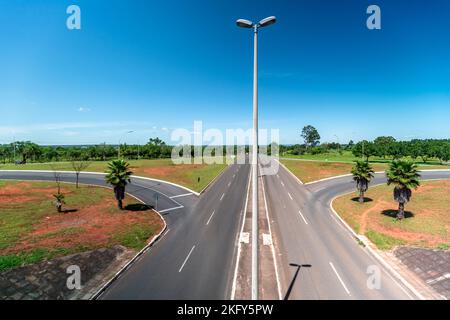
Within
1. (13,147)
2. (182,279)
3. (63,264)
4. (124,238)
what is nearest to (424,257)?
(182,279)

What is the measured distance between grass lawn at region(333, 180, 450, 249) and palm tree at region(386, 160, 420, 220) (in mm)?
2794

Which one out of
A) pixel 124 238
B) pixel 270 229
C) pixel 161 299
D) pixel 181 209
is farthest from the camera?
pixel 181 209

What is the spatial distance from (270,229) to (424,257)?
14.2 meters

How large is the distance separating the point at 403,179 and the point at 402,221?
17.1 feet

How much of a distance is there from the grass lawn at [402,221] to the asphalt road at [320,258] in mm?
2447

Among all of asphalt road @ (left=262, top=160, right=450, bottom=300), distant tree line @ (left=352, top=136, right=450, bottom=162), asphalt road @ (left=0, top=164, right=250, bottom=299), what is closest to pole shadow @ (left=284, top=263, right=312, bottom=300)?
asphalt road @ (left=262, top=160, right=450, bottom=300)

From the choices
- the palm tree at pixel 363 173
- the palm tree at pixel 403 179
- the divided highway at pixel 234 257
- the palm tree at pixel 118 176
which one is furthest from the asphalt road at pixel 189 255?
the palm tree at pixel 403 179

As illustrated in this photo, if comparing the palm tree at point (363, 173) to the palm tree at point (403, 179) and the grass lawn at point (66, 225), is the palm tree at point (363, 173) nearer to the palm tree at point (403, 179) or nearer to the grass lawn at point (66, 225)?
the palm tree at point (403, 179)

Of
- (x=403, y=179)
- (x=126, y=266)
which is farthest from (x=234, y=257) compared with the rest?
(x=403, y=179)

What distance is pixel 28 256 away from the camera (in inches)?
819

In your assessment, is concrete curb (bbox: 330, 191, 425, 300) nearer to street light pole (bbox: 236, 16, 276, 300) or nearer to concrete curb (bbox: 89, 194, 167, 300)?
street light pole (bbox: 236, 16, 276, 300)

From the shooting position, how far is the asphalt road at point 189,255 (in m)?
17.1
